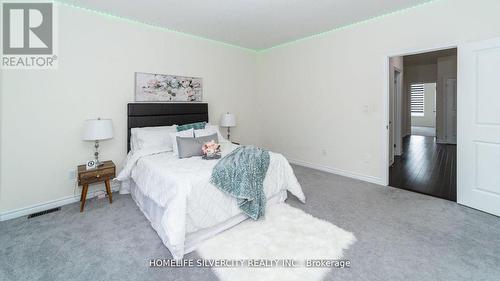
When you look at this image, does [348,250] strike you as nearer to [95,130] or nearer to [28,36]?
[95,130]

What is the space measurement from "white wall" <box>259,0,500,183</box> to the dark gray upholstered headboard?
5.91ft

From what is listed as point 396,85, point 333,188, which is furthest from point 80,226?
point 396,85

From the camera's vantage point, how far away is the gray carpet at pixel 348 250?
1.87 m

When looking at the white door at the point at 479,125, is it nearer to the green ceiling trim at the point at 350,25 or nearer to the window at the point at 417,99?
the green ceiling trim at the point at 350,25

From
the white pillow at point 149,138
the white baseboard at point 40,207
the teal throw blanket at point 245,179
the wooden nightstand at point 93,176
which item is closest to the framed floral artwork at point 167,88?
the white pillow at point 149,138

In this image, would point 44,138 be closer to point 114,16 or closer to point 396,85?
point 114,16

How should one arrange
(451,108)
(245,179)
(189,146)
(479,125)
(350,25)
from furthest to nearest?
(451,108)
(350,25)
(189,146)
(479,125)
(245,179)

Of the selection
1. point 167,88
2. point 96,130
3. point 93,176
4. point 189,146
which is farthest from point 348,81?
point 93,176

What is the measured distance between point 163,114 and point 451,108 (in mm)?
7888

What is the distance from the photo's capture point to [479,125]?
9.16 feet

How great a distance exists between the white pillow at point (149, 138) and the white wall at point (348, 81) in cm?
263

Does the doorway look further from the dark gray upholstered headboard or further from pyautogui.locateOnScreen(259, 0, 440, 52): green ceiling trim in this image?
the dark gray upholstered headboard

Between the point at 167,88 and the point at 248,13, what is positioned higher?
the point at 248,13

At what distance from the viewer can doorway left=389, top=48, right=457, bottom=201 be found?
3981 mm
